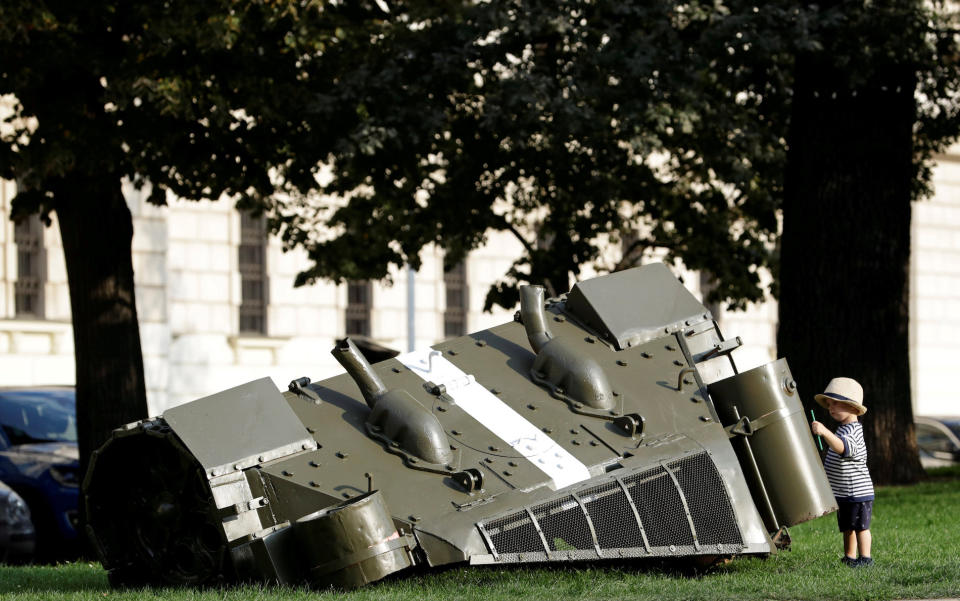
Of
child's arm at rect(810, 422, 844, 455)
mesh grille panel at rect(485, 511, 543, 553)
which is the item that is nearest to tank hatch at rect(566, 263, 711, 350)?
child's arm at rect(810, 422, 844, 455)

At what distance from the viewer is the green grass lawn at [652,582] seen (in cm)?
711

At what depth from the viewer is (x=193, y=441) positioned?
7637mm

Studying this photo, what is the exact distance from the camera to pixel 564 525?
296 inches

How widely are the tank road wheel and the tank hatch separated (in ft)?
8.06

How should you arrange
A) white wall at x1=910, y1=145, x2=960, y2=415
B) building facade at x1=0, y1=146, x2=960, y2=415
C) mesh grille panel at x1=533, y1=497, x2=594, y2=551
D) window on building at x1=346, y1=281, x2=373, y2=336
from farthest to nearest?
white wall at x1=910, y1=145, x2=960, y2=415
window on building at x1=346, y1=281, x2=373, y2=336
building facade at x1=0, y1=146, x2=960, y2=415
mesh grille panel at x1=533, y1=497, x2=594, y2=551

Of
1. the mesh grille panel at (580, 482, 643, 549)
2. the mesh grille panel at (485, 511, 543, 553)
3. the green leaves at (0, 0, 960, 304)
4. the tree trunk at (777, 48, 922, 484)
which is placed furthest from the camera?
the tree trunk at (777, 48, 922, 484)

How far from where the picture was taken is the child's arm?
8070 mm

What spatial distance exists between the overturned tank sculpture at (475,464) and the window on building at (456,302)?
2023 centimetres

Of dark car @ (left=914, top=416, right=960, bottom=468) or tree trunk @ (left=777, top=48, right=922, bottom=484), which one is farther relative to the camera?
dark car @ (left=914, top=416, right=960, bottom=468)

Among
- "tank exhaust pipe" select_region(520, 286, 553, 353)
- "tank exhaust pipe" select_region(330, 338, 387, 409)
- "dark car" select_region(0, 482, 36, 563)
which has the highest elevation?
"tank exhaust pipe" select_region(520, 286, 553, 353)

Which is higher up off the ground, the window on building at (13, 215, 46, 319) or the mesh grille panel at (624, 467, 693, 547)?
the window on building at (13, 215, 46, 319)

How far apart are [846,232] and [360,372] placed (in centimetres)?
803

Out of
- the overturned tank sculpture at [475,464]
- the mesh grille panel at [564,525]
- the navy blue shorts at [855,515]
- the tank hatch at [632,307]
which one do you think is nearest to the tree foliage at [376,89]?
the tank hatch at [632,307]

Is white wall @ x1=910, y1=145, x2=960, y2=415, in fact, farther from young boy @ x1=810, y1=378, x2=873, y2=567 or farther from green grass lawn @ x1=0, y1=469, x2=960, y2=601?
young boy @ x1=810, y1=378, x2=873, y2=567
